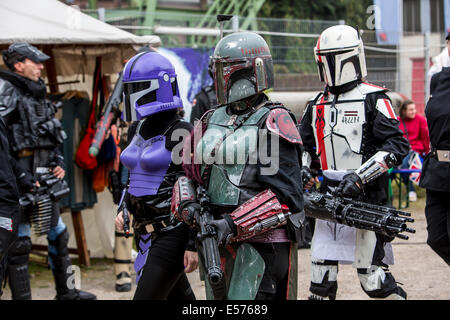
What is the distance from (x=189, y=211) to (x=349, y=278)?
3.68 metres

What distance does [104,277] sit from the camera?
7.11 metres

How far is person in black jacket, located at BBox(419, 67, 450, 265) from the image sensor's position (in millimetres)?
4625

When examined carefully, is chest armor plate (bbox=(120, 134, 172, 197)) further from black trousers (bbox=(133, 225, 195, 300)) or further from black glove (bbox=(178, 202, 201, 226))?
black glove (bbox=(178, 202, 201, 226))

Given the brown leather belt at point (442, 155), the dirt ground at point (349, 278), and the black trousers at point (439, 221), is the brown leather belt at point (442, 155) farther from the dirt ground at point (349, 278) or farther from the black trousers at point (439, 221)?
the dirt ground at point (349, 278)

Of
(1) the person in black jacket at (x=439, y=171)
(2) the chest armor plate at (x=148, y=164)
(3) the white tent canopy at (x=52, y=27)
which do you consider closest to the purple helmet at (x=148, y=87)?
(2) the chest armor plate at (x=148, y=164)

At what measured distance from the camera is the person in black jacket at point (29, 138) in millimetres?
5617

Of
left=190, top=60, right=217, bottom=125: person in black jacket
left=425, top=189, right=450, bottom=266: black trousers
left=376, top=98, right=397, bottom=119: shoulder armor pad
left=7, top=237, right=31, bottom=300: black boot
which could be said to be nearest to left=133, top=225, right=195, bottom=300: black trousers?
left=376, top=98, right=397, bottom=119: shoulder armor pad

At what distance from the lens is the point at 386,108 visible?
4570mm

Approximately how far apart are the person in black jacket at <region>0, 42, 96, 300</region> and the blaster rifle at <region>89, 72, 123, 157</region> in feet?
2.16

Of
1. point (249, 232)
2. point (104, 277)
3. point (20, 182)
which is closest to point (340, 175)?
point (249, 232)

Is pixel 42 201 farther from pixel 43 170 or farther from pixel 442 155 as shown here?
pixel 442 155

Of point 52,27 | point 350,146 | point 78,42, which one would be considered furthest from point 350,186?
point 52,27

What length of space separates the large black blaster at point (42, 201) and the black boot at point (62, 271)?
220 mm
